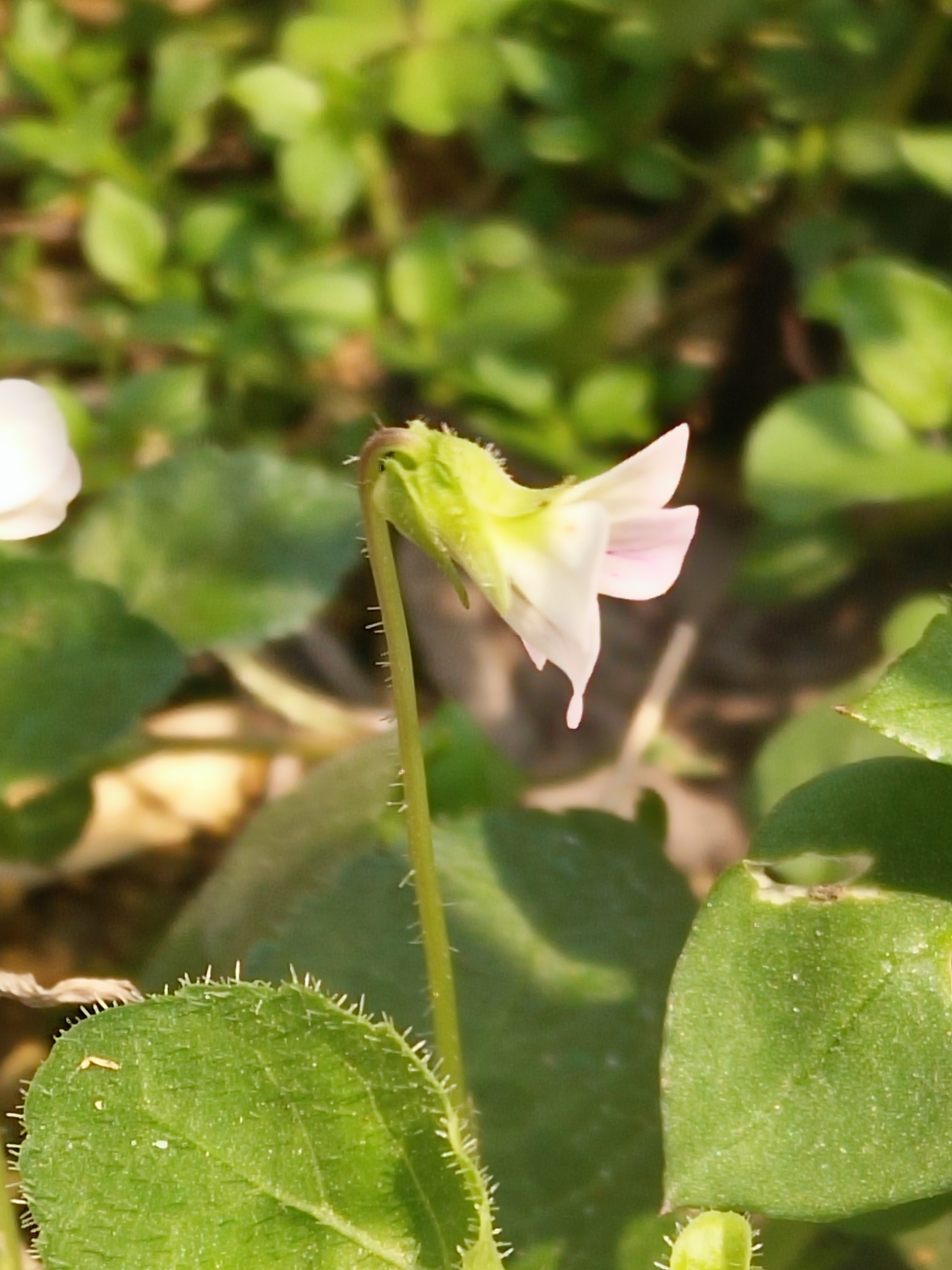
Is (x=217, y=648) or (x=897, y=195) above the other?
(x=897, y=195)

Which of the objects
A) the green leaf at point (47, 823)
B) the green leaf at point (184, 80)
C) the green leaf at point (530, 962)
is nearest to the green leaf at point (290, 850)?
the green leaf at point (530, 962)

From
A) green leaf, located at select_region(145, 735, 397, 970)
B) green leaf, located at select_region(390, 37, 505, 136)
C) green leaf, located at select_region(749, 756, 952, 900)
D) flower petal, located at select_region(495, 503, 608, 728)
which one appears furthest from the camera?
green leaf, located at select_region(390, 37, 505, 136)

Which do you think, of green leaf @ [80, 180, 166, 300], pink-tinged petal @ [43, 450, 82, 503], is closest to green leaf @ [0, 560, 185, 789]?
pink-tinged petal @ [43, 450, 82, 503]

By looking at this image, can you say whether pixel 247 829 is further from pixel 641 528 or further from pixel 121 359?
pixel 121 359

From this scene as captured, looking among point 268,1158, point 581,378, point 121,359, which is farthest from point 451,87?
point 268,1158

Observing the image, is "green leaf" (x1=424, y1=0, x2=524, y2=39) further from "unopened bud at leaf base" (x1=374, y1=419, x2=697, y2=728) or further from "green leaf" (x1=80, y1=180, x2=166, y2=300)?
"unopened bud at leaf base" (x1=374, y1=419, x2=697, y2=728)

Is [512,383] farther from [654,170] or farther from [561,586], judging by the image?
[561,586]

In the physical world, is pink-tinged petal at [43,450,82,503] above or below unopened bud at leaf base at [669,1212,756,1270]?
above
